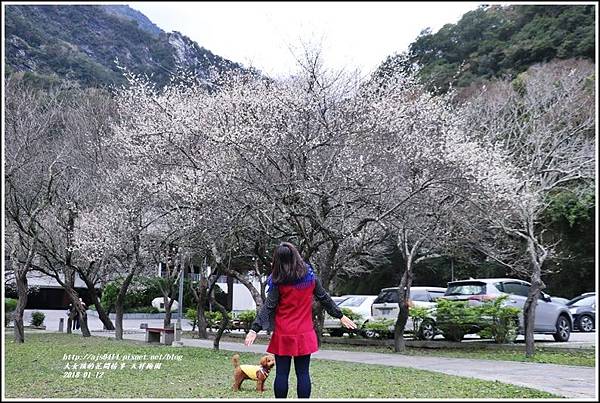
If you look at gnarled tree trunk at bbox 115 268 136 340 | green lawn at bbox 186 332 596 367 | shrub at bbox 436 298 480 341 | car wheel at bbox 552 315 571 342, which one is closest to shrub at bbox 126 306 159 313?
gnarled tree trunk at bbox 115 268 136 340

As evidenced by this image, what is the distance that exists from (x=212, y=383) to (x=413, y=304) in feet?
30.9

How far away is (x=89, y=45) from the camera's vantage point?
109ft

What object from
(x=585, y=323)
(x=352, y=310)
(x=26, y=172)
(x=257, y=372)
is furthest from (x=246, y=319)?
(x=257, y=372)

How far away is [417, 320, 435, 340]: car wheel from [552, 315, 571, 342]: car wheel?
3244 mm

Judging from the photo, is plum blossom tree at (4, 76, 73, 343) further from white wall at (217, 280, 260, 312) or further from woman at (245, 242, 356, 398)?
white wall at (217, 280, 260, 312)

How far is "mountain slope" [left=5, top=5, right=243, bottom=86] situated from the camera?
24109mm

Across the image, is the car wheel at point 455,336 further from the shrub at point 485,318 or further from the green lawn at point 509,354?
the green lawn at point 509,354

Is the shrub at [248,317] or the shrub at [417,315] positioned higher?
the shrub at [417,315]

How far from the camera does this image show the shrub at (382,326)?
1556 cm

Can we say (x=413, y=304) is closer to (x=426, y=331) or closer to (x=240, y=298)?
(x=426, y=331)

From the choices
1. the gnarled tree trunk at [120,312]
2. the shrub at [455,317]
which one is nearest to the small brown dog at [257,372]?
the shrub at [455,317]

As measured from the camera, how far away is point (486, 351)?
1323 centimetres

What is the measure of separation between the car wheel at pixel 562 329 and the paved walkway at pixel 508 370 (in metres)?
Answer: 5.14

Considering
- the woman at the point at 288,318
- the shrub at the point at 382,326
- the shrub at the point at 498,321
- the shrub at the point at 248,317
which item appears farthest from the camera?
the shrub at the point at 248,317
